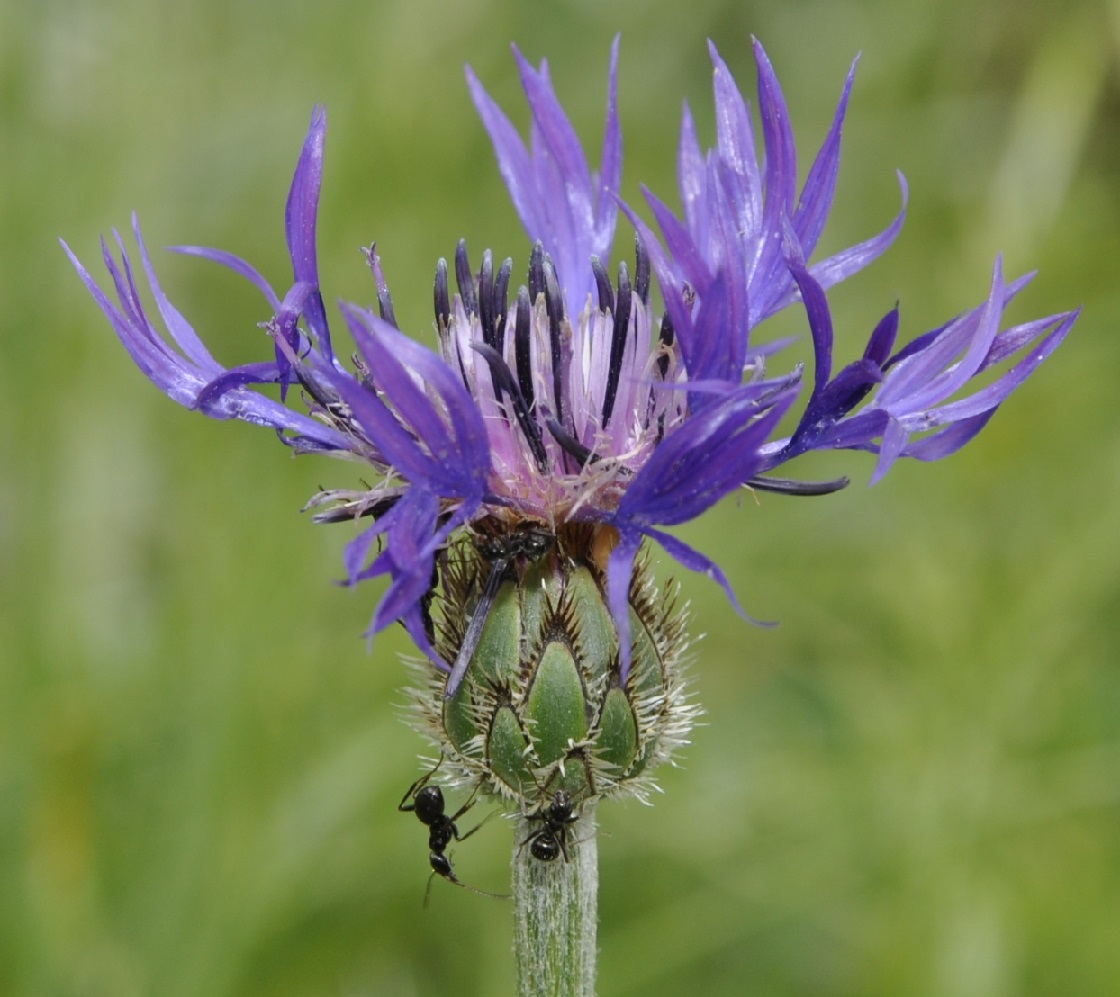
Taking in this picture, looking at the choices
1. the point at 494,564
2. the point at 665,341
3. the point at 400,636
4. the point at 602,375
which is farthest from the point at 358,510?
the point at 400,636

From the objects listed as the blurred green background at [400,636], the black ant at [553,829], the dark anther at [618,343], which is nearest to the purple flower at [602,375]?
the dark anther at [618,343]

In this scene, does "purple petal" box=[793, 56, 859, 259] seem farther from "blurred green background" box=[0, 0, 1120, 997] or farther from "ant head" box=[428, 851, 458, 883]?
"blurred green background" box=[0, 0, 1120, 997]

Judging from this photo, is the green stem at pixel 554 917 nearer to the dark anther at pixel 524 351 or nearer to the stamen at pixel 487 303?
the dark anther at pixel 524 351

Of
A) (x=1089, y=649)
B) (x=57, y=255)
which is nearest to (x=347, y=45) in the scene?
(x=57, y=255)

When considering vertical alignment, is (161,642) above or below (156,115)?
below

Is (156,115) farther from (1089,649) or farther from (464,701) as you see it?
(1089,649)
